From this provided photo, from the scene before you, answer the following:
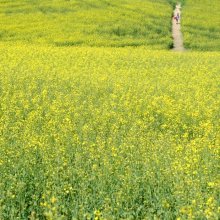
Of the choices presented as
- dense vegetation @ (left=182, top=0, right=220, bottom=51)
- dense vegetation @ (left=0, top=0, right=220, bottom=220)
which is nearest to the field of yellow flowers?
dense vegetation @ (left=0, top=0, right=220, bottom=220)

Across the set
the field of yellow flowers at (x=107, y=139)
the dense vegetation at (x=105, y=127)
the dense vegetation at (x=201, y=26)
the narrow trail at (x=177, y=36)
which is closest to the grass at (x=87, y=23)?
the dense vegetation at (x=105, y=127)

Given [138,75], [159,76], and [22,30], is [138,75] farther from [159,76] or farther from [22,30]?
[22,30]

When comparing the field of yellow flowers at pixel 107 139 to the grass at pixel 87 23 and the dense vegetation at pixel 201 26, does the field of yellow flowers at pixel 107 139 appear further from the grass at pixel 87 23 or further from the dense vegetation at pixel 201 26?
the dense vegetation at pixel 201 26

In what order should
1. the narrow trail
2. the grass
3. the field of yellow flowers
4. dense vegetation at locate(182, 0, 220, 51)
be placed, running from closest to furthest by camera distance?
the field of yellow flowers < the grass < the narrow trail < dense vegetation at locate(182, 0, 220, 51)

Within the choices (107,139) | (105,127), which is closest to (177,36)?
(105,127)

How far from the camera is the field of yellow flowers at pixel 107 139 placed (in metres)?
7.54

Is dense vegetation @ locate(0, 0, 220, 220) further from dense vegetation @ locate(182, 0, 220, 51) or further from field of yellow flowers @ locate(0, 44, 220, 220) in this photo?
dense vegetation @ locate(182, 0, 220, 51)

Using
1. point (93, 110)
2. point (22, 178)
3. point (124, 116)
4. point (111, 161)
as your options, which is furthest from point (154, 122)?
point (22, 178)

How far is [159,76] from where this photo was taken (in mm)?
20969

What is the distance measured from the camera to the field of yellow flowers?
24.7 ft

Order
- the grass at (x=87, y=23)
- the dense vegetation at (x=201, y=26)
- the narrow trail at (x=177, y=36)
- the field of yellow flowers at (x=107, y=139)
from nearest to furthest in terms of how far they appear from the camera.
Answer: the field of yellow flowers at (x=107, y=139)
the grass at (x=87, y=23)
the narrow trail at (x=177, y=36)
the dense vegetation at (x=201, y=26)

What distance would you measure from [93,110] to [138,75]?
7.94 m

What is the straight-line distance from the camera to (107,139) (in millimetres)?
10406

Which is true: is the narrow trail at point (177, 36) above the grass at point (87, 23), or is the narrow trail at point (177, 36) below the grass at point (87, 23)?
below
